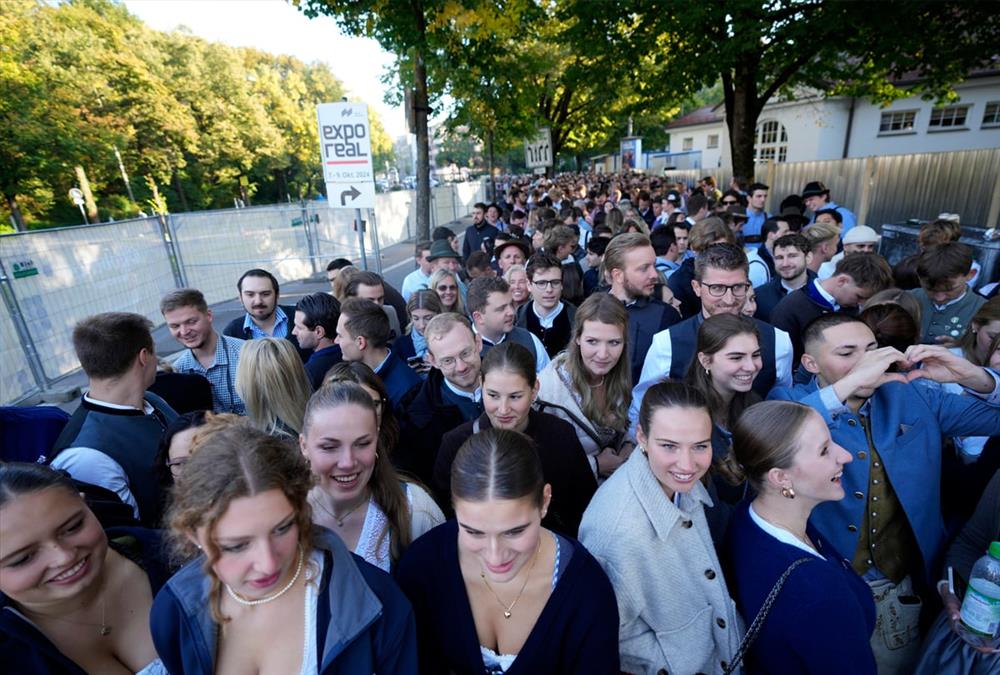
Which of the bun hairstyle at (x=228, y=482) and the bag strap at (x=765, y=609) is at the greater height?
the bun hairstyle at (x=228, y=482)

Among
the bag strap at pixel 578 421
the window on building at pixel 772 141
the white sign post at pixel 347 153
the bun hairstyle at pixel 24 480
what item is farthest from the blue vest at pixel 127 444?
the window on building at pixel 772 141

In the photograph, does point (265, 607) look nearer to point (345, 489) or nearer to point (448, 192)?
point (345, 489)

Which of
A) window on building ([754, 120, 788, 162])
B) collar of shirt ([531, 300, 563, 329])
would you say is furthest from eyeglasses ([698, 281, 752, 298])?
window on building ([754, 120, 788, 162])

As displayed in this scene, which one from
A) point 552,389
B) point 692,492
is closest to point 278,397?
point 552,389

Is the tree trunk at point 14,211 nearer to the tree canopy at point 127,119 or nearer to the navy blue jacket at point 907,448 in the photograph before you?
the tree canopy at point 127,119

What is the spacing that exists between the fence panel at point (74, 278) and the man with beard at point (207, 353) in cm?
408

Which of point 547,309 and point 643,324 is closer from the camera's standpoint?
point 643,324

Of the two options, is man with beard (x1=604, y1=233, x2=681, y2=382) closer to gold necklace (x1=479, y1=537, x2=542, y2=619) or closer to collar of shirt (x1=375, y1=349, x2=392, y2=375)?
collar of shirt (x1=375, y1=349, x2=392, y2=375)

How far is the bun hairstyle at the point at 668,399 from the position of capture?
2029mm

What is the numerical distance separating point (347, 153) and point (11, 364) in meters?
4.94

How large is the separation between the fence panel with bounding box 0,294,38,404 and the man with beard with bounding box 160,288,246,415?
3.87m

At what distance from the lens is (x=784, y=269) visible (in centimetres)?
481

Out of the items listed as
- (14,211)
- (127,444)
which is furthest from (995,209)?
(14,211)

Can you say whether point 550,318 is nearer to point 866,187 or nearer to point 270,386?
point 270,386
